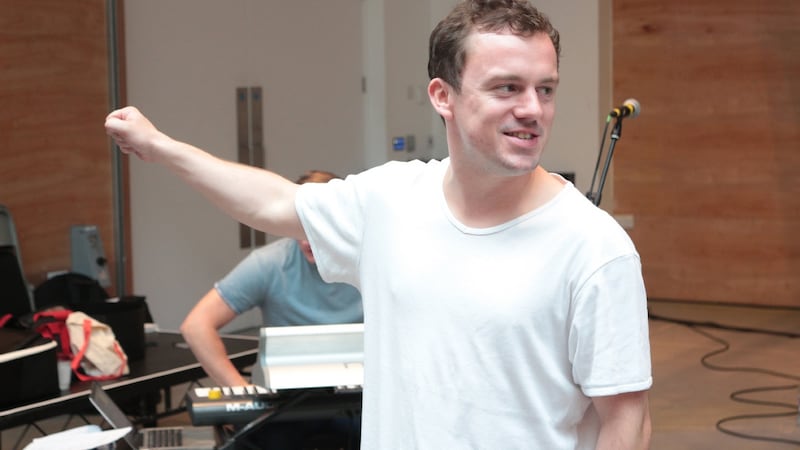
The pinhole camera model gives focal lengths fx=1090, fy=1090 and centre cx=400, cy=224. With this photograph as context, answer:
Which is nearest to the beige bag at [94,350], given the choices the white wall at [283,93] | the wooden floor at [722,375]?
the wooden floor at [722,375]

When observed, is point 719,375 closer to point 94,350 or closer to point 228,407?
point 94,350

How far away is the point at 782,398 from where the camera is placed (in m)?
5.54

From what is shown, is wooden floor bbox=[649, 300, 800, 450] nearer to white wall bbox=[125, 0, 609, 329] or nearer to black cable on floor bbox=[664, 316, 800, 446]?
black cable on floor bbox=[664, 316, 800, 446]

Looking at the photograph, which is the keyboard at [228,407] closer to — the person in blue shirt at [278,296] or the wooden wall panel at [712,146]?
the person in blue shirt at [278,296]

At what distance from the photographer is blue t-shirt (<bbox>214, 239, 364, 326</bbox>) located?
3.45 meters

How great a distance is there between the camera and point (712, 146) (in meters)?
8.24

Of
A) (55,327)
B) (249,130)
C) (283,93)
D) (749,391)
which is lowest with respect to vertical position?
(749,391)

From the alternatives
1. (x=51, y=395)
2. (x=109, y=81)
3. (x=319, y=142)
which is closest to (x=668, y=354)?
(x=319, y=142)

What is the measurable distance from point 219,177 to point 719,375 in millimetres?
4866

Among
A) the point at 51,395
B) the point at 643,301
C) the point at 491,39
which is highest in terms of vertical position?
the point at 491,39

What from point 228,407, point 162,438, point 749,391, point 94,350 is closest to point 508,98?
point 228,407

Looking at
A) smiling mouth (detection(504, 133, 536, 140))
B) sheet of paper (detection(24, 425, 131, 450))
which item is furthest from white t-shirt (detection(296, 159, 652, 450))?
sheet of paper (detection(24, 425, 131, 450))

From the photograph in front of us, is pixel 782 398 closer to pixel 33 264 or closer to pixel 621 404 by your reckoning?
pixel 33 264

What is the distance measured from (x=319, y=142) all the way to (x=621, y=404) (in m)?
6.39
